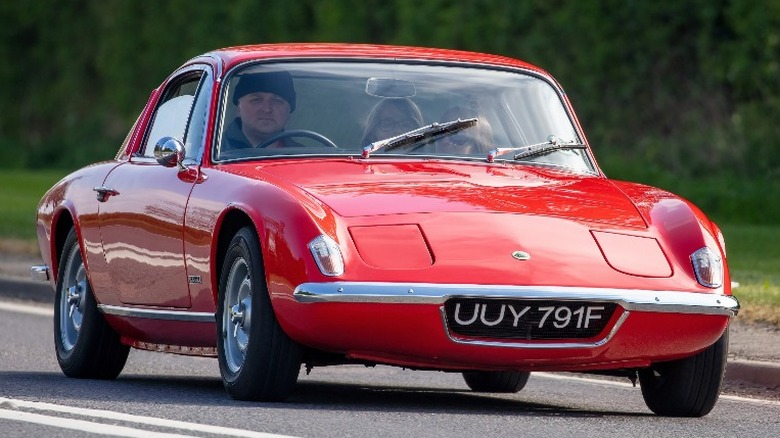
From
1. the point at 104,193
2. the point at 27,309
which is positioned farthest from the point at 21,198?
the point at 104,193

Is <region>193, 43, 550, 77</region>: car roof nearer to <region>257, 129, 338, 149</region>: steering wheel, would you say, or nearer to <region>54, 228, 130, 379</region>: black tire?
<region>257, 129, 338, 149</region>: steering wheel

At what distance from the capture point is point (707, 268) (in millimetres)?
8289

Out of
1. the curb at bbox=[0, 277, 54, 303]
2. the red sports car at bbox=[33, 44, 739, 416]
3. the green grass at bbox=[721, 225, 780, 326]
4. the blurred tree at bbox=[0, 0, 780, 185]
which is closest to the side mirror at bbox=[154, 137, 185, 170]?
the red sports car at bbox=[33, 44, 739, 416]

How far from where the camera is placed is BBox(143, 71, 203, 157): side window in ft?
32.5

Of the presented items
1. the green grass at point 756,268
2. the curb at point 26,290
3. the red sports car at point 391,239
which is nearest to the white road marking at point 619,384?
the red sports car at point 391,239

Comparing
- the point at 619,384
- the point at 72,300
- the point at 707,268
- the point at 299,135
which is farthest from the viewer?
the point at 619,384

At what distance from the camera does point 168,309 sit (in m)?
9.32

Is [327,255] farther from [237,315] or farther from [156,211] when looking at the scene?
[156,211]

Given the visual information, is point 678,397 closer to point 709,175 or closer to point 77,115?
point 709,175

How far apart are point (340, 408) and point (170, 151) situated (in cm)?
166

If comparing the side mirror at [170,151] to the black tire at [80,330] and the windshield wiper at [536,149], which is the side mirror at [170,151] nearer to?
the black tire at [80,330]

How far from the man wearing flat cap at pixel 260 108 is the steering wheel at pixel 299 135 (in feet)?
0.05

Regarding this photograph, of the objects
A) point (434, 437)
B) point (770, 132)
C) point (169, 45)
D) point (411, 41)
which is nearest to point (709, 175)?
point (770, 132)

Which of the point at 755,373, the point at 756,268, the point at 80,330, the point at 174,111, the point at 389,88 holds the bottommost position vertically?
the point at 756,268
